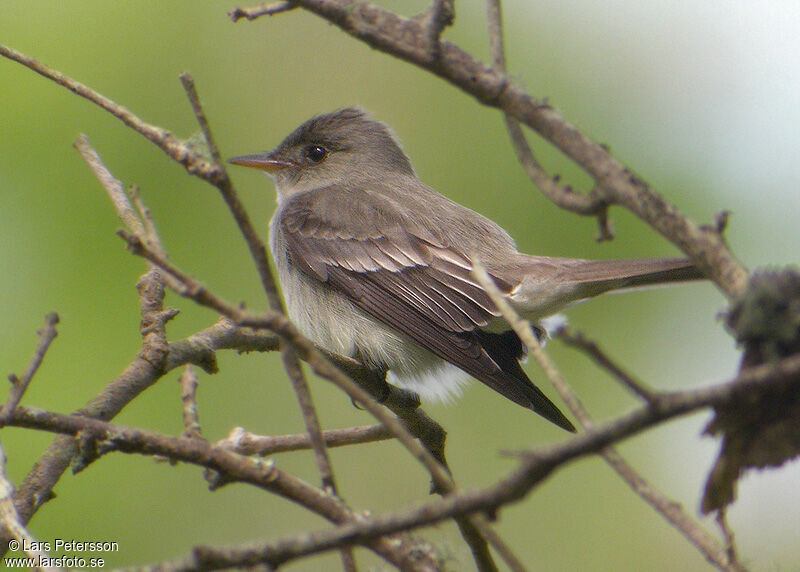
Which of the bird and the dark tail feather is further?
the bird

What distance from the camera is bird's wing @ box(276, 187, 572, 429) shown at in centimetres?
347

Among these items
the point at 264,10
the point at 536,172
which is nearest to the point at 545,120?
the point at 536,172

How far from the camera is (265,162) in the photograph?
4.70 meters

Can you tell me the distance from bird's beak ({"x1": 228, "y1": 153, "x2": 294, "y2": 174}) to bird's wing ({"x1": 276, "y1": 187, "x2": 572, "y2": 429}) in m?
0.33

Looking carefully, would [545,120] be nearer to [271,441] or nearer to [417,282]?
[271,441]

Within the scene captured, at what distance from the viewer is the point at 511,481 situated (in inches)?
34.1

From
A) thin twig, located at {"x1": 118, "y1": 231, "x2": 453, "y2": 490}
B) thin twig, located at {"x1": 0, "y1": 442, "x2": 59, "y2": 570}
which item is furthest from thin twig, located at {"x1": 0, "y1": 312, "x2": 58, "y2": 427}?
thin twig, located at {"x1": 118, "y1": 231, "x2": 453, "y2": 490}

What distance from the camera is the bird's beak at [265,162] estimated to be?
467cm

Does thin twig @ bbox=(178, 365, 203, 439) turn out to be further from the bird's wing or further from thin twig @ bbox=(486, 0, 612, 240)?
the bird's wing

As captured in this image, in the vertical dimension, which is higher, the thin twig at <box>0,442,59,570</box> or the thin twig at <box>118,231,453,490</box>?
the thin twig at <box>118,231,453,490</box>

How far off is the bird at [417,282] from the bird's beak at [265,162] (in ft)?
0.07

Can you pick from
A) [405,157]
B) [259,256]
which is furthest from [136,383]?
[405,157]

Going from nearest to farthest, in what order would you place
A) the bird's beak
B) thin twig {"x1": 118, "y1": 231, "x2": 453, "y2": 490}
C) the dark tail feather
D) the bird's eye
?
thin twig {"x1": 118, "y1": 231, "x2": 453, "y2": 490}, the dark tail feather, the bird's beak, the bird's eye

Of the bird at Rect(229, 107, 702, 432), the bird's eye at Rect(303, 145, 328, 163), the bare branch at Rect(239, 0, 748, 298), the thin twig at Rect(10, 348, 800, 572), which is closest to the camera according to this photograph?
the thin twig at Rect(10, 348, 800, 572)
